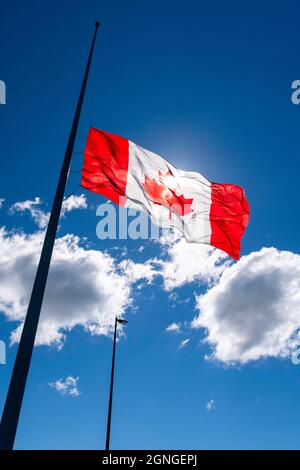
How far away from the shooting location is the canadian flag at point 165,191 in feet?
34.6

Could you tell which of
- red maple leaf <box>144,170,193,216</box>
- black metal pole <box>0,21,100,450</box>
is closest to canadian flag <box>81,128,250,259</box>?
red maple leaf <box>144,170,193,216</box>

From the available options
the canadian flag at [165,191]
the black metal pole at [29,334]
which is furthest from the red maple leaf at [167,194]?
the black metal pole at [29,334]

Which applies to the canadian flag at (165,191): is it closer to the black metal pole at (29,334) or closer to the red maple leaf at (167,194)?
the red maple leaf at (167,194)

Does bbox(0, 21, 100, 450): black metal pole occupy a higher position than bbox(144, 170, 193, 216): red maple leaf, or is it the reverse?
bbox(144, 170, 193, 216): red maple leaf

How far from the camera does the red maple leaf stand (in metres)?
11.8

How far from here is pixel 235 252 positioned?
1209cm

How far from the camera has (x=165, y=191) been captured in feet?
39.9

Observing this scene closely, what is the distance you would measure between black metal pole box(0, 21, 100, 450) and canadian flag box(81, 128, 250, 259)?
5.58 feet

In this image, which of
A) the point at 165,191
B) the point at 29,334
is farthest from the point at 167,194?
the point at 29,334

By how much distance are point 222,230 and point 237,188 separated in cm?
172

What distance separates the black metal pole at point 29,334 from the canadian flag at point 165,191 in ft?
5.58

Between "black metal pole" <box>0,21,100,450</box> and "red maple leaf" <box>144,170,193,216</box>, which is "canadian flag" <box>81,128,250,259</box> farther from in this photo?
"black metal pole" <box>0,21,100,450</box>
